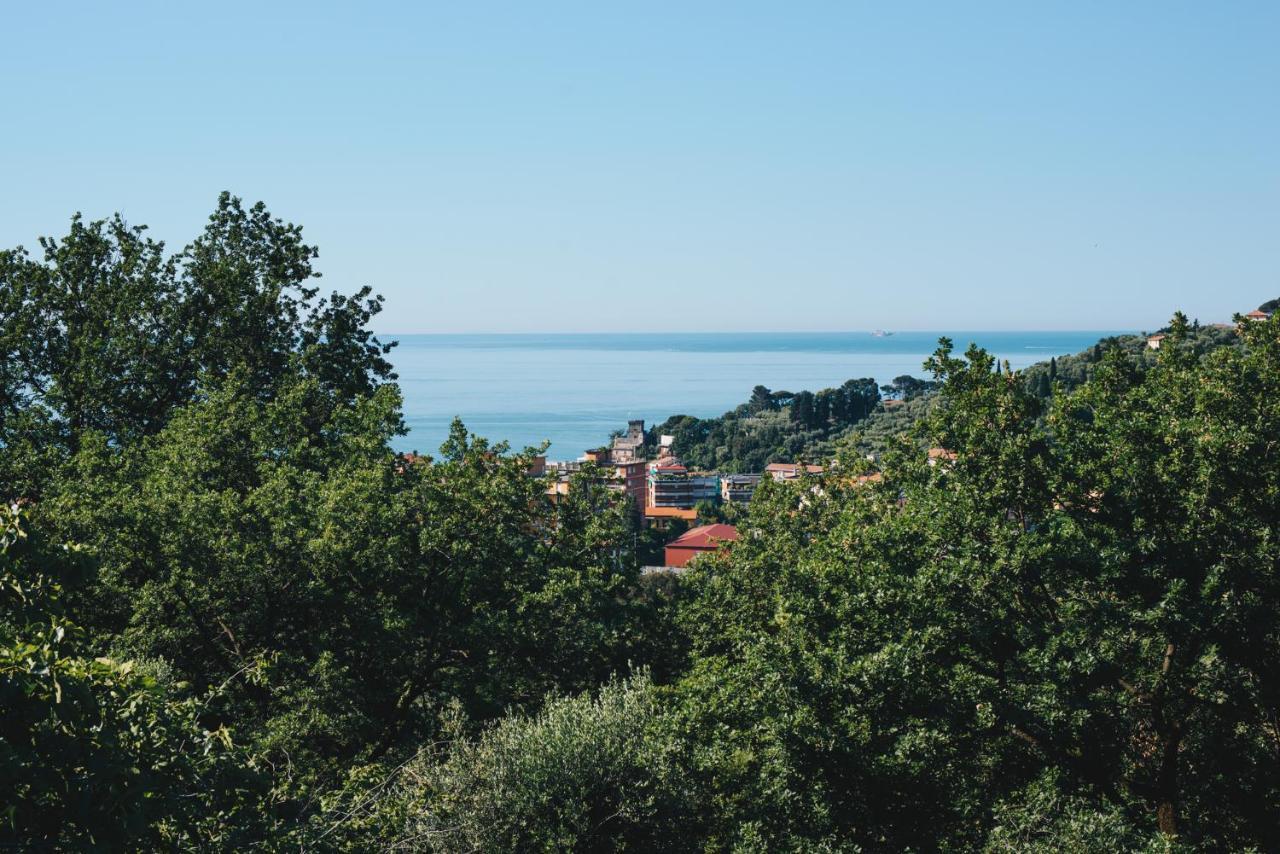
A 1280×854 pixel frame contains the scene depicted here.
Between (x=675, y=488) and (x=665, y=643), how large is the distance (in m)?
103

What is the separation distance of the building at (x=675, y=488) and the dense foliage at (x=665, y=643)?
101 metres

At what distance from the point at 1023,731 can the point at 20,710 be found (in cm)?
1178

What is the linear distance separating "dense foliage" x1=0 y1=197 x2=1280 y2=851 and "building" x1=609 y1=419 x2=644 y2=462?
10844cm

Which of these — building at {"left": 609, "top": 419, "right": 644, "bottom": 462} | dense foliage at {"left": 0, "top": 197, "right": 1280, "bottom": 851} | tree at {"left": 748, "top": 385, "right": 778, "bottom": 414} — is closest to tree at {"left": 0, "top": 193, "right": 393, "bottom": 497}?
dense foliage at {"left": 0, "top": 197, "right": 1280, "bottom": 851}

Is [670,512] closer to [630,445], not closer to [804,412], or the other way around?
[804,412]

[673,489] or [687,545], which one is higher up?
[687,545]

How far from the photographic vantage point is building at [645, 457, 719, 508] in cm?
12381

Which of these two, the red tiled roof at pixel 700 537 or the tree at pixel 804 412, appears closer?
the red tiled roof at pixel 700 537

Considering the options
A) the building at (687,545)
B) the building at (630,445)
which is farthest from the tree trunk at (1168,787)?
the building at (630,445)

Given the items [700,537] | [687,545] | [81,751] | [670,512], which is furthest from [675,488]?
[81,751]

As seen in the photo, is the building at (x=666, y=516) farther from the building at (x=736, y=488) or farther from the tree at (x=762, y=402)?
the tree at (x=762, y=402)

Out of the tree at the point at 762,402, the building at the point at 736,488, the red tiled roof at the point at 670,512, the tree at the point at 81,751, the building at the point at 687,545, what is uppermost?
the tree at the point at 81,751

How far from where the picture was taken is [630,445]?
504 ft

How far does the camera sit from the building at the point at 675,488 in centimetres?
12381
